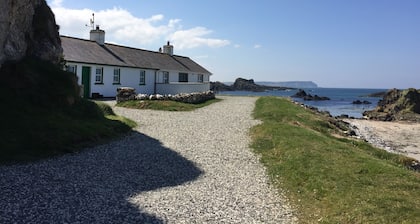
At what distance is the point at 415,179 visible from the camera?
34.3 ft

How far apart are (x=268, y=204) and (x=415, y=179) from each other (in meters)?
4.09

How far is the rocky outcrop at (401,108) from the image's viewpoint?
54.5 m

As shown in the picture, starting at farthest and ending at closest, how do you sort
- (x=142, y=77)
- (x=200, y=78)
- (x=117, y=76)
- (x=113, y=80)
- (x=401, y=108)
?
(x=200, y=78)
(x=401, y=108)
(x=142, y=77)
(x=117, y=76)
(x=113, y=80)

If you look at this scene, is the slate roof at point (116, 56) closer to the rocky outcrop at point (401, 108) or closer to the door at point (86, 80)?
the door at point (86, 80)

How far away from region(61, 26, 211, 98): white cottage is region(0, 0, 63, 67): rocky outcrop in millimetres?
11525

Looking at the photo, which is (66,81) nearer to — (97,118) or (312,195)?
(97,118)

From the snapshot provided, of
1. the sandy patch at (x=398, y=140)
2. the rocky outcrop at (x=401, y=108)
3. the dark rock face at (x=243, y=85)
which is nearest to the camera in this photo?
the sandy patch at (x=398, y=140)

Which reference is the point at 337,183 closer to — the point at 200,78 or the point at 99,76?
the point at 99,76

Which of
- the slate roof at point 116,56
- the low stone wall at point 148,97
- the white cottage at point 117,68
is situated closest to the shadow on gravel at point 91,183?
the low stone wall at point 148,97

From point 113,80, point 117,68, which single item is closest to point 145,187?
point 113,80

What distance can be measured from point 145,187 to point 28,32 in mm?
11215

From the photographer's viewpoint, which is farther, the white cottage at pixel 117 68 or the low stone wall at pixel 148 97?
the white cottage at pixel 117 68

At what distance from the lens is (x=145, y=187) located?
10.1 m

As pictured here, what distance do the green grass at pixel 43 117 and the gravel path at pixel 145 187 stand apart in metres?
0.77
